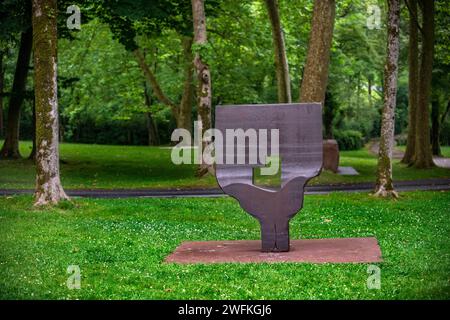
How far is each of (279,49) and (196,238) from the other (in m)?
21.6

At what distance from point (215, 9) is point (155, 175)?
8.49 metres

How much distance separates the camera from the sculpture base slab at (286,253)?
13695mm

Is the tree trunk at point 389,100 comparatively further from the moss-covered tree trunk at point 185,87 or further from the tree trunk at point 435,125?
the tree trunk at point 435,125

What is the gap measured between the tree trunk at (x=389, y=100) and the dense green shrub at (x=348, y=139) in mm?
39340

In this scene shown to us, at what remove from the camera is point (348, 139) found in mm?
64125

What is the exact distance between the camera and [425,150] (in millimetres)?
36156

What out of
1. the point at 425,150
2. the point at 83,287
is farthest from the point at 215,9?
the point at 83,287

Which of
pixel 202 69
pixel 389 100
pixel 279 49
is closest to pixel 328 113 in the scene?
pixel 279 49

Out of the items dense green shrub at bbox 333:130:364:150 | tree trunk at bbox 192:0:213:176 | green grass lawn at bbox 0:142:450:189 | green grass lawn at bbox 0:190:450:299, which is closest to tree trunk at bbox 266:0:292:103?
green grass lawn at bbox 0:142:450:189

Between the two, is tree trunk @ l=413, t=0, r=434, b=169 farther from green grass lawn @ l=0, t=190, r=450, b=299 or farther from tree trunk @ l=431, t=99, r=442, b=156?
tree trunk @ l=431, t=99, r=442, b=156

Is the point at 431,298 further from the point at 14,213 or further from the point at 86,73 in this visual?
the point at 86,73

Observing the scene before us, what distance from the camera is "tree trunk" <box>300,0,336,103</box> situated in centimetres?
2912

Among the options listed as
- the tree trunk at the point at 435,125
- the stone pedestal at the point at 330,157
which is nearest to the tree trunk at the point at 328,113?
→ the tree trunk at the point at 435,125

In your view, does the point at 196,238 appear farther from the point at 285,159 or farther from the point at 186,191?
the point at 186,191
